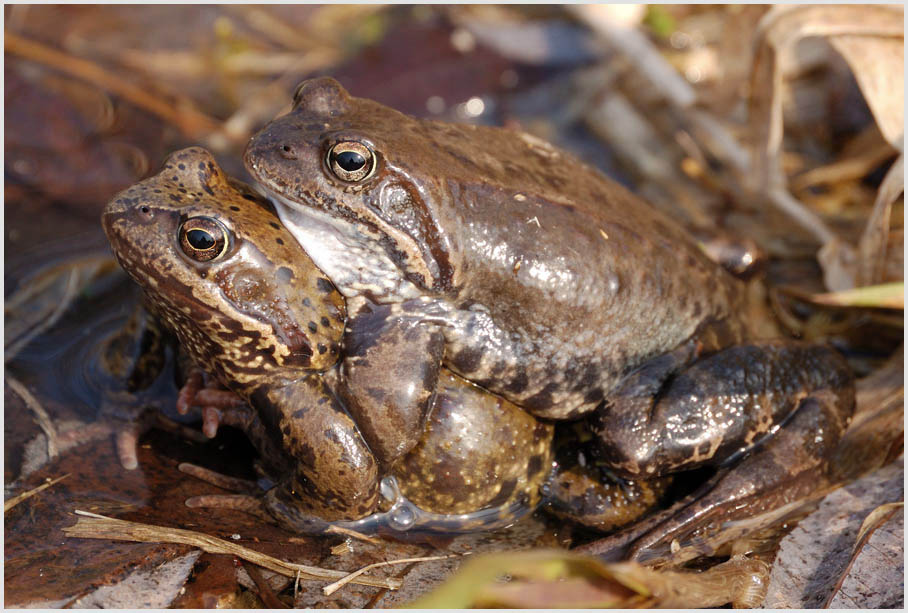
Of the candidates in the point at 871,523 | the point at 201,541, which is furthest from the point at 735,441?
the point at 201,541

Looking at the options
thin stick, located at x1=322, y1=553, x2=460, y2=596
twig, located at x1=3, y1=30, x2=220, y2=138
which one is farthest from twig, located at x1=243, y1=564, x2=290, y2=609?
twig, located at x1=3, y1=30, x2=220, y2=138

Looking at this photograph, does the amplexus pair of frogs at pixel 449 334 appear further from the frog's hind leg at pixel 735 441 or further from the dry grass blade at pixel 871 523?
the dry grass blade at pixel 871 523

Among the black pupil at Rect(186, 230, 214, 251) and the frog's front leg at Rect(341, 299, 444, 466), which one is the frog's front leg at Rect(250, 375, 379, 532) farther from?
the black pupil at Rect(186, 230, 214, 251)

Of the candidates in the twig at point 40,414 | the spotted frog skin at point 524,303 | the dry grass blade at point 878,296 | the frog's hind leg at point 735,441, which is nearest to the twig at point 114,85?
the twig at point 40,414

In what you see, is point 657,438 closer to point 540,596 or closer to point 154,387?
point 540,596

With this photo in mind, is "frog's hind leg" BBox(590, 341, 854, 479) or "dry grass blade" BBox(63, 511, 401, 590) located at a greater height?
"frog's hind leg" BBox(590, 341, 854, 479)

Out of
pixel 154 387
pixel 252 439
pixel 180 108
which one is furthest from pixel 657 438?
pixel 180 108

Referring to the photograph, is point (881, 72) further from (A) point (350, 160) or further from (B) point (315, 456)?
(B) point (315, 456)

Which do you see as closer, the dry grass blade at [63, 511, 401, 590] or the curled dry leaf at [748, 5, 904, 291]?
the dry grass blade at [63, 511, 401, 590]
